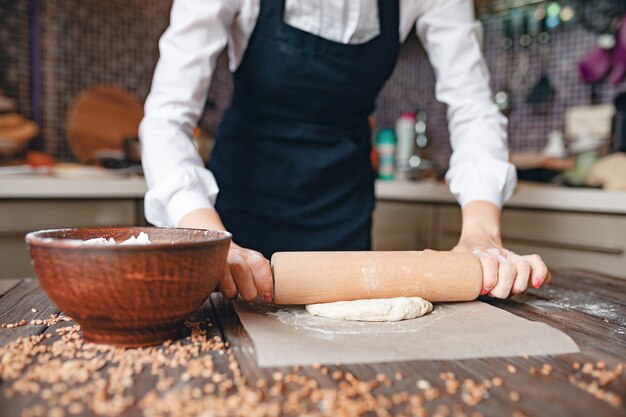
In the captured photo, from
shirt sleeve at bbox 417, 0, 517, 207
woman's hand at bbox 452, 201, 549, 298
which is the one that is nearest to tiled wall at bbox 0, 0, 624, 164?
shirt sleeve at bbox 417, 0, 517, 207

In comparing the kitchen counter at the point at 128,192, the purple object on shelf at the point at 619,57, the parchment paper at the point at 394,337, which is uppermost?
the purple object on shelf at the point at 619,57

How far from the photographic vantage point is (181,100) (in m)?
0.92

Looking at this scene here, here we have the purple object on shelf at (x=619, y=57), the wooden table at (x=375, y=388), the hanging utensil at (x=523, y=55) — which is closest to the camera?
the wooden table at (x=375, y=388)

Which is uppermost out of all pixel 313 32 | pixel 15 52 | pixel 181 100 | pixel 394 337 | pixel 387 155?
pixel 15 52

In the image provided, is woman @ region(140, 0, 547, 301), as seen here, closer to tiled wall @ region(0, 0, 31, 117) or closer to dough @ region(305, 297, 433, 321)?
dough @ region(305, 297, 433, 321)

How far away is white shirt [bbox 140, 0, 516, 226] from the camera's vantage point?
0.87 meters

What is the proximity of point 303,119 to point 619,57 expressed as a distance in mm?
1352

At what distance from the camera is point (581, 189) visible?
172cm

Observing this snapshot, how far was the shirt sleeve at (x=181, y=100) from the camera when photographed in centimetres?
87

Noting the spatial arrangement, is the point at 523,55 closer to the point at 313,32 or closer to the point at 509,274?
the point at 313,32

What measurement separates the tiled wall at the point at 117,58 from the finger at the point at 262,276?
1.76 m

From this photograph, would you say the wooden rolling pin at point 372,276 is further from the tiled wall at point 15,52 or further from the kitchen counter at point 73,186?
the tiled wall at point 15,52

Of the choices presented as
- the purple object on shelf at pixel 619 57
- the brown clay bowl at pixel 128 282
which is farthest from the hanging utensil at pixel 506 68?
the brown clay bowl at pixel 128 282

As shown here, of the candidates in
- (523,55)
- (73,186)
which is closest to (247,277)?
(73,186)
